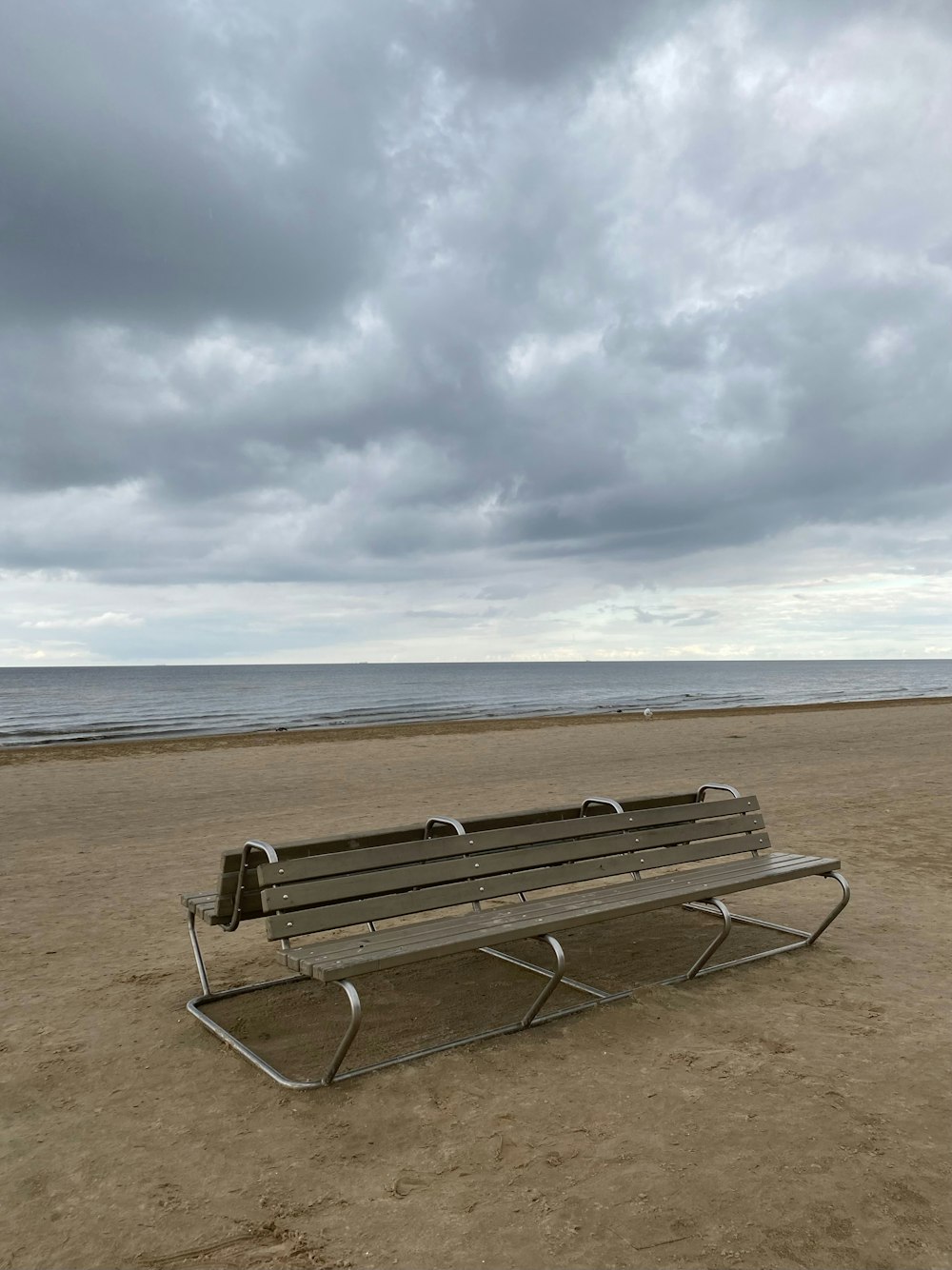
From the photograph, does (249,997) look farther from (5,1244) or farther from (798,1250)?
(798,1250)

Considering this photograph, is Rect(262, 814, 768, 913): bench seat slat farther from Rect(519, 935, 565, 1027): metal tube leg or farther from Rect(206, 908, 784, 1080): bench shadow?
Rect(206, 908, 784, 1080): bench shadow

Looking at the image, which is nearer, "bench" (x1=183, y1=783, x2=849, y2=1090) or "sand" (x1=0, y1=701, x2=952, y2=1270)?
"sand" (x1=0, y1=701, x2=952, y2=1270)

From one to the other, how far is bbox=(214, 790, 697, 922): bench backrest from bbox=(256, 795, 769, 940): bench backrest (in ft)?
0.09

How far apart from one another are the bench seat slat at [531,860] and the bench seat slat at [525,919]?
13 centimetres

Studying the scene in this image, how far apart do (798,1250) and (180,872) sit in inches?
233

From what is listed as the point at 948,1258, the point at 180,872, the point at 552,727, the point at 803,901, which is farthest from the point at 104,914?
the point at 552,727

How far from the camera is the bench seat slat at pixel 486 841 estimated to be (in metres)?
3.74

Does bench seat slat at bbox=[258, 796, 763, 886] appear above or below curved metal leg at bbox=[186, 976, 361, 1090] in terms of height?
above

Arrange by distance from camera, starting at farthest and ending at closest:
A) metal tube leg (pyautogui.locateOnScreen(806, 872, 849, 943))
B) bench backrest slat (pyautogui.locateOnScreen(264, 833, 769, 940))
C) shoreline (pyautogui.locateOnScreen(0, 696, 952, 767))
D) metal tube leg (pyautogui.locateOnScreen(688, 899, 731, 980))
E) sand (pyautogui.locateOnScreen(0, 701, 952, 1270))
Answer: shoreline (pyautogui.locateOnScreen(0, 696, 952, 767)) → metal tube leg (pyautogui.locateOnScreen(806, 872, 849, 943)) → metal tube leg (pyautogui.locateOnScreen(688, 899, 731, 980)) → bench backrest slat (pyautogui.locateOnScreen(264, 833, 769, 940)) → sand (pyautogui.locateOnScreen(0, 701, 952, 1270))

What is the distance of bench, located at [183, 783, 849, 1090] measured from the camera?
11.7 ft

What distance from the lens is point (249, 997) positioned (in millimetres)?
4449

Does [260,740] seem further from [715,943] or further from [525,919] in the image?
[525,919]

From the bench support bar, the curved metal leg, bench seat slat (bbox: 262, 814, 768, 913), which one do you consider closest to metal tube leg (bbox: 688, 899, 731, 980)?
the bench support bar

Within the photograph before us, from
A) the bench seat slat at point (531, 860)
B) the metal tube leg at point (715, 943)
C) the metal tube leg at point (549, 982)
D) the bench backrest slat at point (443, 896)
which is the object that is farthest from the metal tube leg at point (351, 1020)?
the metal tube leg at point (715, 943)
